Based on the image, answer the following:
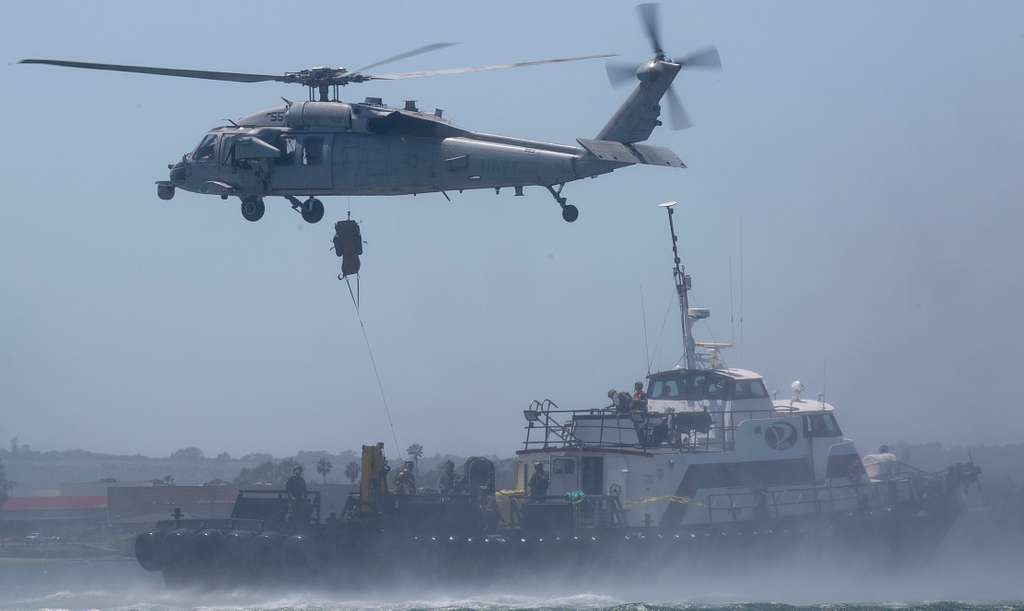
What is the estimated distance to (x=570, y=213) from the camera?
23188mm

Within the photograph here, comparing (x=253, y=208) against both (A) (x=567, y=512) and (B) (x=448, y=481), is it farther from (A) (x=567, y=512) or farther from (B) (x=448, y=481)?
(A) (x=567, y=512)

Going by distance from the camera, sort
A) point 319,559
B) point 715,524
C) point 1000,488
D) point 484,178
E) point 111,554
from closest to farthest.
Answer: point 484,178
point 319,559
point 715,524
point 1000,488
point 111,554

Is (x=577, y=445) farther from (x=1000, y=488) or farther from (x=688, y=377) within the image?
(x=1000, y=488)

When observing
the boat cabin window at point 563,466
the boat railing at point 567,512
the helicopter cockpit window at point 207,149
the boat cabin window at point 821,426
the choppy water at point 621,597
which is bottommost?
the choppy water at point 621,597

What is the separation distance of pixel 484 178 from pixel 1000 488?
81.5 ft

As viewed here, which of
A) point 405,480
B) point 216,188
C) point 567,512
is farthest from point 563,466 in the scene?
point 216,188

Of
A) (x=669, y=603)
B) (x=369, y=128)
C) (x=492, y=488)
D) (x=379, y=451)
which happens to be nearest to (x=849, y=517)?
(x=669, y=603)

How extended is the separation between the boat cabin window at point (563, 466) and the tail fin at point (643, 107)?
7945mm

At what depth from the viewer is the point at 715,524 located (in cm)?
2800

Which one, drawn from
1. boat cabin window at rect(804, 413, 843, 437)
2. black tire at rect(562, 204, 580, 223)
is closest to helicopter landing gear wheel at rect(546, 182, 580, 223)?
black tire at rect(562, 204, 580, 223)

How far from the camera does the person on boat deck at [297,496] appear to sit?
26672 millimetres

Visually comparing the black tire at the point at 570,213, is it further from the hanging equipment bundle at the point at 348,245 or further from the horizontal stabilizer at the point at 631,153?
the hanging equipment bundle at the point at 348,245

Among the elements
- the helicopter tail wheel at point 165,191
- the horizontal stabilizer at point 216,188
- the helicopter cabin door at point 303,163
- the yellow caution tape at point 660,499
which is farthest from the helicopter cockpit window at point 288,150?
the yellow caution tape at point 660,499

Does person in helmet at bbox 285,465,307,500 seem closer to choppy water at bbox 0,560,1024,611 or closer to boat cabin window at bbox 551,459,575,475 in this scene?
choppy water at bbox 0,560,1024,611
